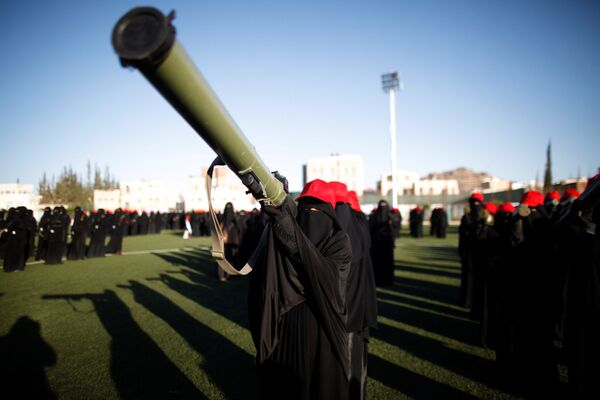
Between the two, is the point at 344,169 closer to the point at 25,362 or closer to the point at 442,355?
the point at 442,355

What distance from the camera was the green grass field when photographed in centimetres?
398

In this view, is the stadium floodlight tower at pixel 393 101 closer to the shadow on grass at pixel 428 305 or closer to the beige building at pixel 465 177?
the shadow on grass at pixel 428 305

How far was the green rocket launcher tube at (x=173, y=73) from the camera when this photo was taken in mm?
1054

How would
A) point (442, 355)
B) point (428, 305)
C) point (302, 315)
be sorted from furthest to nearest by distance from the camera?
point (428, 305)
point (442, 355)
point (302, 315)

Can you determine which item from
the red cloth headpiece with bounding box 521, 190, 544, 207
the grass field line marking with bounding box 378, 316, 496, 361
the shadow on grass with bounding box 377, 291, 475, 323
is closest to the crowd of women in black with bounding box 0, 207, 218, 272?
the shadow on grass with bounding box 377, 291, 475, 323

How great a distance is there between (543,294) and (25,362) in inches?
261

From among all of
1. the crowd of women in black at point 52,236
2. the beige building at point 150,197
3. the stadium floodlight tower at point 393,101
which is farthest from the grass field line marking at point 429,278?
the beige building at point 150,197

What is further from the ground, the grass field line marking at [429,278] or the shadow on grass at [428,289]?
the shadow on grass at [428,289]

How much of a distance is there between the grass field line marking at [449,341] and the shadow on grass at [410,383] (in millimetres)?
1217

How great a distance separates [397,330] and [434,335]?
59cm

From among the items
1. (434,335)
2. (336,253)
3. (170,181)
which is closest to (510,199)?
(434,335)

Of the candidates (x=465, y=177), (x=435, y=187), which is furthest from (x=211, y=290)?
(x=465, y=177)

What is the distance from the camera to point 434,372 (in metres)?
4.29

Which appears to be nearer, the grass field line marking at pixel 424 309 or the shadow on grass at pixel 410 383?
the shadow on grass at pixel 410 383
